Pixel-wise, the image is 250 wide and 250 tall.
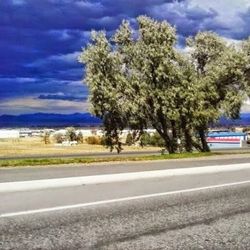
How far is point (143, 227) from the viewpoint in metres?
8.53

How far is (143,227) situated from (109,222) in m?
0.66

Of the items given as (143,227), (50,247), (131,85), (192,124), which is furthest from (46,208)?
(192,124)

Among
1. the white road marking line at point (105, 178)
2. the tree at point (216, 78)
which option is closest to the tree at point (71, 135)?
the tree at point (216, 78)

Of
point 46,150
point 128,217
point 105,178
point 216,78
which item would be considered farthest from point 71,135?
point 128,217

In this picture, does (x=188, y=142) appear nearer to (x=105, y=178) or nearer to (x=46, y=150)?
(x=105, y=178)

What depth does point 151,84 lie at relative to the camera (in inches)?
1415

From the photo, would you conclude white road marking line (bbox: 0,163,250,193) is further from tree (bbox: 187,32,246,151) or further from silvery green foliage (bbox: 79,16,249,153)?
tree (bbox: 187,32,246,151)

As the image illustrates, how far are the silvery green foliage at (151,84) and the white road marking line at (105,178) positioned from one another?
15.0 m

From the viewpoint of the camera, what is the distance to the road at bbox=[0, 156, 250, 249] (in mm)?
7496

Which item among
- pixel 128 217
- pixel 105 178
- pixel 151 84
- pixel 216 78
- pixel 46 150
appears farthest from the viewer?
pixel 46 150

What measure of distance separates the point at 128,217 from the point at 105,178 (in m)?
6.15

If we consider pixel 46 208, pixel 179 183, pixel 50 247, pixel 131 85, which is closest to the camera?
pixel 50 247

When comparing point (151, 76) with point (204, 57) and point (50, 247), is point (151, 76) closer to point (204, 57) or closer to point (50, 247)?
point (204, 57)

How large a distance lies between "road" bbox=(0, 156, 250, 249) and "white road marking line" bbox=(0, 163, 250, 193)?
0.36 m
